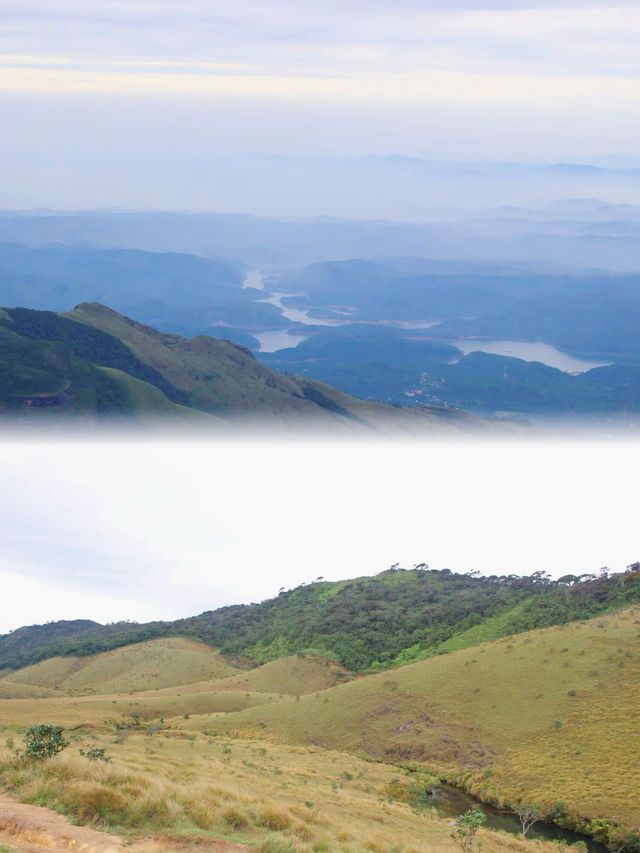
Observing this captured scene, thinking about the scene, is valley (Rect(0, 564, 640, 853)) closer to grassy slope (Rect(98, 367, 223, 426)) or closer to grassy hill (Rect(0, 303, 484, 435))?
grassy hill (Rect(0, 303, 484, 435))

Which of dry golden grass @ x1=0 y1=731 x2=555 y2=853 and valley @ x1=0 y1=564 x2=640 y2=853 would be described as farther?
valley @ x1=0 y1=564 x2=640 y2=853

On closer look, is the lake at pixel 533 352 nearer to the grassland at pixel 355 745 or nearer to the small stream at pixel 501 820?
the grassland at pixel 355 745

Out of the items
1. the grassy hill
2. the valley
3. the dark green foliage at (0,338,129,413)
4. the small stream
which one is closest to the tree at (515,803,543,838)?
the small stream

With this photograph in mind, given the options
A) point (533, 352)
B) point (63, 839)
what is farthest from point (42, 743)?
point (533, 352)

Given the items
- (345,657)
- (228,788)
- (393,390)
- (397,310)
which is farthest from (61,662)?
(397,310)

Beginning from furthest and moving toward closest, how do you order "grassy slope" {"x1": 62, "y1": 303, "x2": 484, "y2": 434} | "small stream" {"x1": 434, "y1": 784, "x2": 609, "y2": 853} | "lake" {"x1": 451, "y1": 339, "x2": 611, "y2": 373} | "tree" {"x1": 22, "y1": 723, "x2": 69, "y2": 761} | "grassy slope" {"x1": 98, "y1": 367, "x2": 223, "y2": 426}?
"lake" {"x1": 451, "y1": 339, "x2": 611, "y2": 373} < "grassy slope" {"x1": 62, "y1": 303, "x2": 484, "y2": 434} < "grassy slope" {"x1": 98, "y1": 367, "x2": 223, "y2": 426} < "small stream" {"x1": 434, "y1": 784, "x2": 609, "y2": 853} < "tree" {"x1": 22, "y1": 723, "x2": 69, "y2": 761}

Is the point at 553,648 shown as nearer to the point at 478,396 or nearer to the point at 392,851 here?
the point at 392,851
